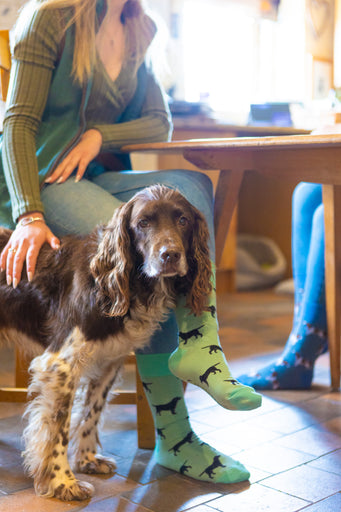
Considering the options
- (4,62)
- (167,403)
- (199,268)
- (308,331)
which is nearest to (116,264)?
(199,268)

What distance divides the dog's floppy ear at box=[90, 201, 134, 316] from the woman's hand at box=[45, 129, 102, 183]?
0.35 m

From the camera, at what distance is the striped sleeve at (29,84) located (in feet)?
5.74

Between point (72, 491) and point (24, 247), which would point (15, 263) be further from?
point (72, 491)

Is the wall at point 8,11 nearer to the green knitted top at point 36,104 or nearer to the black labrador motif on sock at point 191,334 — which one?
the green knitted top at point 36,104

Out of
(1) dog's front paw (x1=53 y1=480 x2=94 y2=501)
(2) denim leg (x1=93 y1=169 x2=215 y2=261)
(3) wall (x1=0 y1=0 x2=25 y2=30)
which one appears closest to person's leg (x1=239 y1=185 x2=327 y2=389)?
(2) denim leg (x1=93 y1=169 x2=215 y2=261)

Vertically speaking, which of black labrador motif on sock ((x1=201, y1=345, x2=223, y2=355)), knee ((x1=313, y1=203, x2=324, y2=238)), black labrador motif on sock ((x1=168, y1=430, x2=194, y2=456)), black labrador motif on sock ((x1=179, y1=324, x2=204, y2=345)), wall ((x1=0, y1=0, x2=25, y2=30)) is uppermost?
wall ((x1=0, y1=0, x2=25, y2=30))

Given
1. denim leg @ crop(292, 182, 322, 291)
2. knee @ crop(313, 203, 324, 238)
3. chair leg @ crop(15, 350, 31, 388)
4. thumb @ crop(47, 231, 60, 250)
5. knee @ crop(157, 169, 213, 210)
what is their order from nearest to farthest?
thumb @ crop(47, 231, 60, 250), knee @ crop(157, 169, 213, 210), chair leg @ crop(15, 350, 31, 388), knee @ crop(313, 203, 324, 238), denim leg @ crop(292, 182, 322, 291)

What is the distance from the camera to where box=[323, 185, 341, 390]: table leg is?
218cm

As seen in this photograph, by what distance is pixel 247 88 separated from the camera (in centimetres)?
553

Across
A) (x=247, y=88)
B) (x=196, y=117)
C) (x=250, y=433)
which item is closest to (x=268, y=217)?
(x=247, y=88)

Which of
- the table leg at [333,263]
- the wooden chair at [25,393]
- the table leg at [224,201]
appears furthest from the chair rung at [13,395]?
the table leg at [333,263]

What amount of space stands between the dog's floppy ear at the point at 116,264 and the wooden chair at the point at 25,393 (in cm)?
41

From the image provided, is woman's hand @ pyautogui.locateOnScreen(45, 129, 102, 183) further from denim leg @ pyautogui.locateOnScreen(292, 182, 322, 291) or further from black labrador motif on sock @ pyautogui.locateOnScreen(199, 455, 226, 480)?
denim leg @ pyautogui.locateOnScreen(292, 182, 322, 291)

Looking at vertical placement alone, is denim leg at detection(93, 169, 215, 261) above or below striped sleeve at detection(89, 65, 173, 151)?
below
